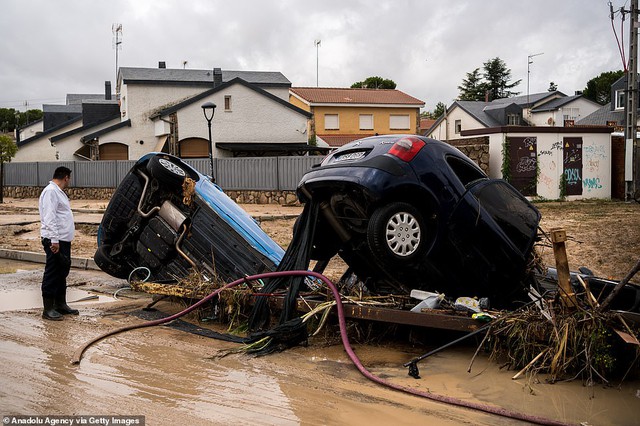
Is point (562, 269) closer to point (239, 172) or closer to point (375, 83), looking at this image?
point (239, 172)

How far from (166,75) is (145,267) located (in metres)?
38.6

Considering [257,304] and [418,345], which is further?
[257,304]

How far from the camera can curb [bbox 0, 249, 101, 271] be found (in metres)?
12.0

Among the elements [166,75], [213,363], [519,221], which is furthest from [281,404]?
[166,75]

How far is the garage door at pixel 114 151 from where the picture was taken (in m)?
42.2

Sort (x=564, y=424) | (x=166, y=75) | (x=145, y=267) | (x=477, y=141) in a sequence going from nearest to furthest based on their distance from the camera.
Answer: (x=564, y=424) < (x=145, y=267) < (x=477, y=141) < (x=166, y=75)

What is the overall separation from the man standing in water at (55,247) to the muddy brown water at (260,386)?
861mm

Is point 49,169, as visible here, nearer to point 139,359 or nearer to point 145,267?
point 145,267

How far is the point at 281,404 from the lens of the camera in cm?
475

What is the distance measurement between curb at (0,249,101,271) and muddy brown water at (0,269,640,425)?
5225mm

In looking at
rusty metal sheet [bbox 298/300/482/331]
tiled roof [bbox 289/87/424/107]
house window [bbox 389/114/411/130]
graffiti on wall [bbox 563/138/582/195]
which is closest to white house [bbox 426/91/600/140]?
tiled roof [bbox 289/87/424/107]

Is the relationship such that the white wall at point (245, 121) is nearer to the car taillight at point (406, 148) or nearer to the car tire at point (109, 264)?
the car tire at point (109, 264)

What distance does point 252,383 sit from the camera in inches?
207

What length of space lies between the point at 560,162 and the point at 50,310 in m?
21.0
